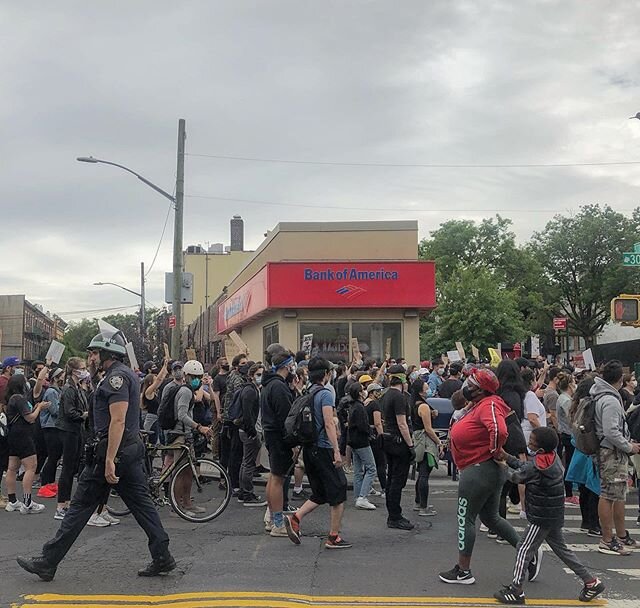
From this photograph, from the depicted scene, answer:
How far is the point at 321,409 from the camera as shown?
7.40 metres

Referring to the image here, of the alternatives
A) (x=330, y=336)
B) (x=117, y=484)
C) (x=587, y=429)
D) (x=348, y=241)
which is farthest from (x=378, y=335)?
(x=117, y=484)

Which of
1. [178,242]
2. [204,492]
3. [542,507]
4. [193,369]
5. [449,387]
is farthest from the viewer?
[178,242]

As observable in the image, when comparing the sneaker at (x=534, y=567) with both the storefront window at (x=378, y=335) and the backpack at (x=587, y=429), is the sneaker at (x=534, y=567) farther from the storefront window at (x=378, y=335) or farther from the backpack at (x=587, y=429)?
the storefront window at (x=378, y=335)

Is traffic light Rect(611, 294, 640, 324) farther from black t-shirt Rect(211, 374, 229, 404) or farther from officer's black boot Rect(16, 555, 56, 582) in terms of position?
officer's black boot Rect(16, 555, 56, 582)

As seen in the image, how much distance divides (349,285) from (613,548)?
14.4 m

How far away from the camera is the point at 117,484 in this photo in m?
6.04

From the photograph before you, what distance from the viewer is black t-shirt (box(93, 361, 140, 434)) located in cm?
604

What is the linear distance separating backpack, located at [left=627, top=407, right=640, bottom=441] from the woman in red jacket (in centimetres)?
312

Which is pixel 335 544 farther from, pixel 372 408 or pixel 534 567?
pixel 372 408

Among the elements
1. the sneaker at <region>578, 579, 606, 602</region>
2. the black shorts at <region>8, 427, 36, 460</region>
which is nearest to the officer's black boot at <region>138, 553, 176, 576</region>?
the sneaker at <region>578, 579, 606, 602</region>

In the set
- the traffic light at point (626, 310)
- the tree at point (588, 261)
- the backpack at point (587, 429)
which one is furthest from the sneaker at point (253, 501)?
A: the tree at point (588, 261)

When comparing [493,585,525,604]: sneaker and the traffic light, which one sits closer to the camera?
[493,585,525,604]: sneaker

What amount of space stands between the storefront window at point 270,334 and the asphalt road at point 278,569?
1420cm

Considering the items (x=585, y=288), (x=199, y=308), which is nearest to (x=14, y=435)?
(x=585, y=288)
